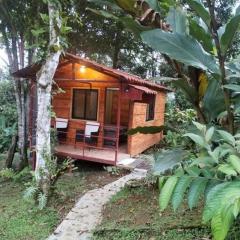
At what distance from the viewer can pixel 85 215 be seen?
19.2 feet

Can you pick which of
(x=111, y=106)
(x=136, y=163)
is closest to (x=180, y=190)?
(x=136, y=163)

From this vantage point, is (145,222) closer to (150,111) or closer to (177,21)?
(177,21)

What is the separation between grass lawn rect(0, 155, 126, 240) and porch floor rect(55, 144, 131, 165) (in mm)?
374

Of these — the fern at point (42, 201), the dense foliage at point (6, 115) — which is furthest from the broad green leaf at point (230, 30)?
the dense foliage at point (6, 115)

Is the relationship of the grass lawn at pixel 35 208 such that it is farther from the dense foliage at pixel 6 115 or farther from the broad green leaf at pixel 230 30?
the broad green leaf at pixel 230 30

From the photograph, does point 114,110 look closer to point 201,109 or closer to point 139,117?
point 139,117

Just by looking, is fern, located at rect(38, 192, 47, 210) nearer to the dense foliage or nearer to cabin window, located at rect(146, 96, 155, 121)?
the dense foliage

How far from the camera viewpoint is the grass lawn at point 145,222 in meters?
4.49

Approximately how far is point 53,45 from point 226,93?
6.21 metres

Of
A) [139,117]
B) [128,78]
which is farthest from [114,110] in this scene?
[128,78]

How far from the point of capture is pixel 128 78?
8930 millimetres

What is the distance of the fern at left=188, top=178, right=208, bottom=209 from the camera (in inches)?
40.0

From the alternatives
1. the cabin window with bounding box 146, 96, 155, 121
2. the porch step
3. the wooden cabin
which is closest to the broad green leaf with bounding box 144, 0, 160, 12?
the porch step

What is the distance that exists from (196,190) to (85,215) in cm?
510
